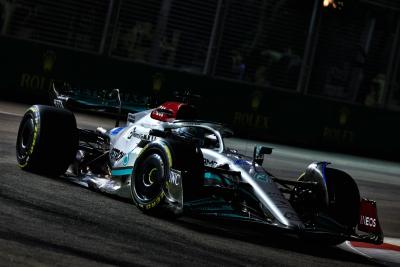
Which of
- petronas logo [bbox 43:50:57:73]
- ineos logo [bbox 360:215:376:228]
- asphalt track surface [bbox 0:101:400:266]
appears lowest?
asphalt track surface [bbox 0:101:400:266]

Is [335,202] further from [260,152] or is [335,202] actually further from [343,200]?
[260,152]

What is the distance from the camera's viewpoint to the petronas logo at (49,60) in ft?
62.7

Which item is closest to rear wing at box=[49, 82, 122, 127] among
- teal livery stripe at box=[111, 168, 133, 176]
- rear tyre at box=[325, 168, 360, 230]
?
teal livery stripe at box=[111, 168, 133, 176]

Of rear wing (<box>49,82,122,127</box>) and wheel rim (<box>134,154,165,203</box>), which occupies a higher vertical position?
rear wing (<box>49,82,122,127</box>)

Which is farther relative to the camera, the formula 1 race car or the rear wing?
the rear wing

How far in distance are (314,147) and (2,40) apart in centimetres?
811

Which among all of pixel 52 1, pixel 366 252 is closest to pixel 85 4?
pixel 52 1

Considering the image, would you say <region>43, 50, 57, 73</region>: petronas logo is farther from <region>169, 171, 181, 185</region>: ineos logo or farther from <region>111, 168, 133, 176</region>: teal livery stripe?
<region>169, 171, 181, 185</region>: ineos logo

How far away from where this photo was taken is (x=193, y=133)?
9406 millimetres

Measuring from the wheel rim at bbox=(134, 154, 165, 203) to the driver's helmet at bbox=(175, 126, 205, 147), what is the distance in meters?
0.74

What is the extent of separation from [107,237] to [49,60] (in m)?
12.5

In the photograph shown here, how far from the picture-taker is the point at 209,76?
21547 millimetres

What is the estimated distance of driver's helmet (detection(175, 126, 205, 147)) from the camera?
30.7ft

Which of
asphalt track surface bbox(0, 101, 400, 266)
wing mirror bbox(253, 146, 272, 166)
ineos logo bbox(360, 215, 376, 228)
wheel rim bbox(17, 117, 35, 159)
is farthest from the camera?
wheel rim bbox(17, 117, 35, 159)
